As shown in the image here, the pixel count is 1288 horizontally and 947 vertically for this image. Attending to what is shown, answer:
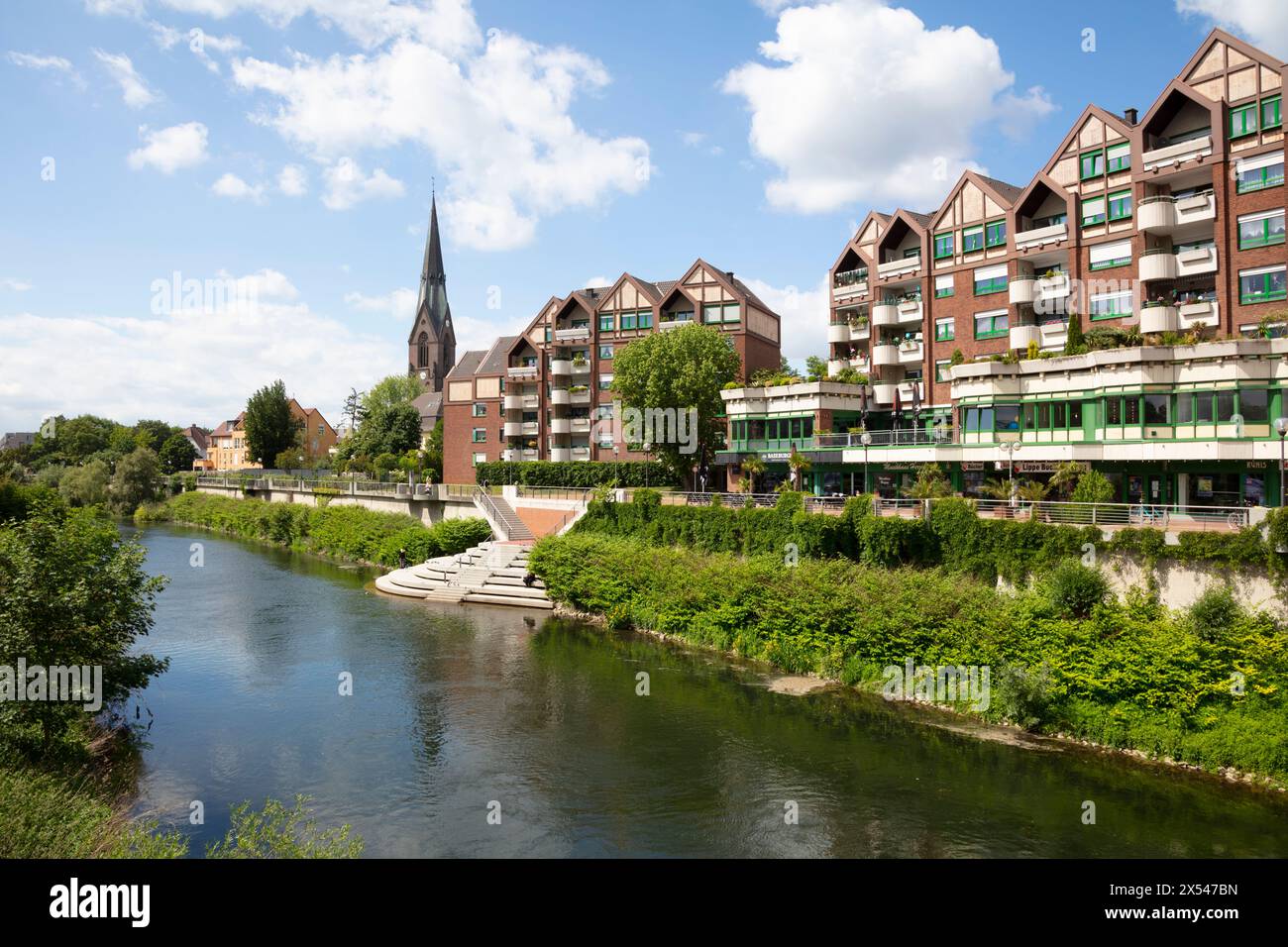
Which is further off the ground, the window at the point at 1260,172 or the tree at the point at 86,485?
the window at the point at 1260,172

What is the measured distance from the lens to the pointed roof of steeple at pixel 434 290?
137 meters

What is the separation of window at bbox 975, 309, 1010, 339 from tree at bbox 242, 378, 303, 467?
92142mm

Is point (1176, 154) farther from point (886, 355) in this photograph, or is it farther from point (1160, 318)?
point (886, 355)

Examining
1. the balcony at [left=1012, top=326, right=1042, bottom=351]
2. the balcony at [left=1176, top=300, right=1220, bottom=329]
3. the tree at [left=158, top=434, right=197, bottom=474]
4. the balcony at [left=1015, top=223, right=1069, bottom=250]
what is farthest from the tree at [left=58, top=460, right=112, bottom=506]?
the balcony at [left=1176, top=300, right=1220, bottom=329]

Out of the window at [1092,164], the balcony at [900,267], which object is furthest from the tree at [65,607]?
the window at [1092,164]

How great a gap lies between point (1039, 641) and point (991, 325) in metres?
24.3

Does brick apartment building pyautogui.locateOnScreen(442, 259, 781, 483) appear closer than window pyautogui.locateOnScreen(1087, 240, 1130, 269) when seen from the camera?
No

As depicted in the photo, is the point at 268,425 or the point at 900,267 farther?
the point at 268,425

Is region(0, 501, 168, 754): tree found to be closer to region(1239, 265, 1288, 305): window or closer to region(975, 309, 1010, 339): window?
region(975, 309, 1010, 339): window

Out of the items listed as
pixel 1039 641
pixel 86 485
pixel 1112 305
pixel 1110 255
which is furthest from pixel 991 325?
pixel 86 485

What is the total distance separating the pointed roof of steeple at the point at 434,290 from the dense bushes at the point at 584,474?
257 feet

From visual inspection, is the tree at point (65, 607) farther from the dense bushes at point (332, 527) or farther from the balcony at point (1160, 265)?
the balcony at point (1160, 265)

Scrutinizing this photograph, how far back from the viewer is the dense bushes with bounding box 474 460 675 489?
188 feet

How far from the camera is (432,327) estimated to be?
136375 mm
